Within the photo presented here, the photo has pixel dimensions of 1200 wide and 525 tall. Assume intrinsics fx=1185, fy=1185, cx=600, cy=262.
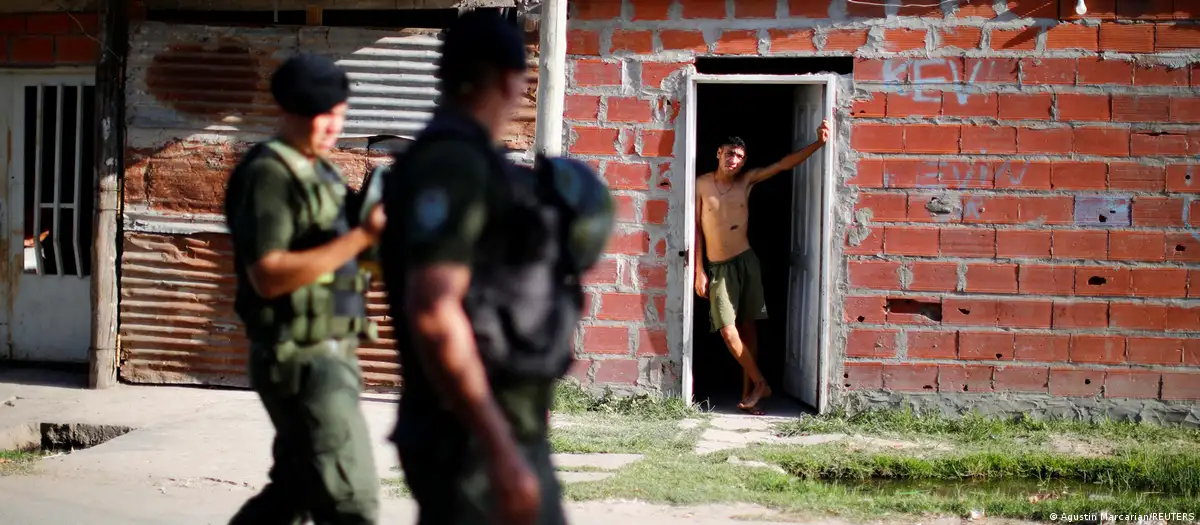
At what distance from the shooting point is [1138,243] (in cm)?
700

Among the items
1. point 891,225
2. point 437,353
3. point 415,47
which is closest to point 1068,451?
point 891,225

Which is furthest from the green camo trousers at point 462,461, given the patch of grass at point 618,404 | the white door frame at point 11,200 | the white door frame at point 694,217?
the white door frame at point 11,200

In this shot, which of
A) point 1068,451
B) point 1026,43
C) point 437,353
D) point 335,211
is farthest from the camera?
point 1026,43

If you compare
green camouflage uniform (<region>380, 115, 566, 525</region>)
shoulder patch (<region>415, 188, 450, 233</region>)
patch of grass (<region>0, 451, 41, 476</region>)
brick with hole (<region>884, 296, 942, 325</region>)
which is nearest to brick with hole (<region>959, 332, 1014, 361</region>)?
brick with hole (<region>884, 296, 942, 325</region>)

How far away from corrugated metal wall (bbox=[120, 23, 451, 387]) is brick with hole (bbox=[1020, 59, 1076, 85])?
3.58 m

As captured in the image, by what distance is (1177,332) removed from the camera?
7.02 meters

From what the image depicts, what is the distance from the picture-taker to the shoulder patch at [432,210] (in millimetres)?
2168

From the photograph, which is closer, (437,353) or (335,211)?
(437,353)

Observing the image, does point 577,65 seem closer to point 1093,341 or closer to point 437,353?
point 1093,341

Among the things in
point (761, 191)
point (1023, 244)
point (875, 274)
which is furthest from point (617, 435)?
point (761, 191)

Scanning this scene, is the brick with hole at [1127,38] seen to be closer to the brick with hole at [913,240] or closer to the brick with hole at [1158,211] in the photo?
the brick with hole at [1158,211]

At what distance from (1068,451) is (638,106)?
314cm

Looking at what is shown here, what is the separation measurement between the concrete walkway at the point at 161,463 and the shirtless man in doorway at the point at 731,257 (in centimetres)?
190

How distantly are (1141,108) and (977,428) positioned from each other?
211cm
